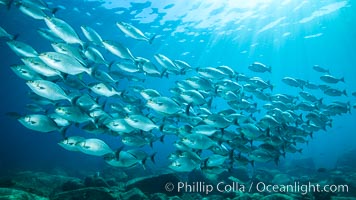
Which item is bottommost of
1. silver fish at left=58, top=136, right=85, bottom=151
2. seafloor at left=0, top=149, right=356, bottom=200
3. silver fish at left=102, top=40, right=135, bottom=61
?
seafloor at left=0, top=149, right=356, bottom=200

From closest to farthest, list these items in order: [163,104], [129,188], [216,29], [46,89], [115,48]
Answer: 1. [46,89]
2. [163,104]
3. [115,48]
4. [129,188]
5. [216,29]

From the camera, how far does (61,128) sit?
638 cm

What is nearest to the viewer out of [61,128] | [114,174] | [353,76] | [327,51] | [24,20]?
[61,128]

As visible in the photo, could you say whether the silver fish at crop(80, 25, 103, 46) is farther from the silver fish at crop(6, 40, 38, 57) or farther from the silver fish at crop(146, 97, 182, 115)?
the silver fish at crop(146, 97, 182, 115)

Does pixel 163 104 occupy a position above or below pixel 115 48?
below

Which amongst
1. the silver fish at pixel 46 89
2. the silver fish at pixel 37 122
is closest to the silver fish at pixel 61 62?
the silver fish at pixel 46 89

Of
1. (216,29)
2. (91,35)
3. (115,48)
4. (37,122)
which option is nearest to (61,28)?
(91,35)

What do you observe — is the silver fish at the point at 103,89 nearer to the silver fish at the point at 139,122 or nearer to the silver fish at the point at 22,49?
the silver fish at the point at 139,122

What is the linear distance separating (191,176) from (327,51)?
39.6 metres

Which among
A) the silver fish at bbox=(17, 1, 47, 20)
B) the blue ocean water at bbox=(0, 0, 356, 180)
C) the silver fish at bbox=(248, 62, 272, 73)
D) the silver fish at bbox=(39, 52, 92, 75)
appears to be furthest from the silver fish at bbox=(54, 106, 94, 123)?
the blue ocean water at bbox=(0, 0, 356, 180)

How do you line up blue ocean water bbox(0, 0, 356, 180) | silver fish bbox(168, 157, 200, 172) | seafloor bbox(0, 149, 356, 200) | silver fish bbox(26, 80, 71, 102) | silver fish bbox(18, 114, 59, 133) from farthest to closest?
blue ocean water bbox(0, 0, 356, 180) → seafloor bbox(0, 149, 356, 200) → silver fish bbox(168, 157, 200, 172) → silver fish bbox(18, 114, 59, 133) → silver fish bbox(26, 80, 71, 102)

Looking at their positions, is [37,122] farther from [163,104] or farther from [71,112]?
Result: [163,104]

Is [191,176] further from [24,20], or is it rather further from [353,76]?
[353,76]

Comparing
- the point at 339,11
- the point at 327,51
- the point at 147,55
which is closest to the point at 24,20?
the point at 147,55
